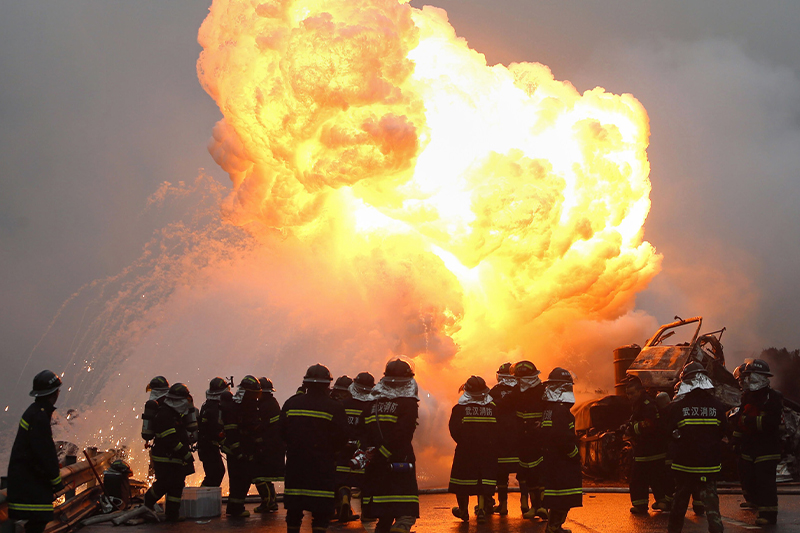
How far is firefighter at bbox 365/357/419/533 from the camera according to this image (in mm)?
8789

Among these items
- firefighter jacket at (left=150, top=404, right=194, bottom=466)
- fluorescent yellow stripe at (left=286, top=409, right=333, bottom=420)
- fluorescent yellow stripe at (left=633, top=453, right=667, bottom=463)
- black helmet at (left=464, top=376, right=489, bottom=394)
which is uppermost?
black helmet at (left=464, top=376, right=489, bottom=394)

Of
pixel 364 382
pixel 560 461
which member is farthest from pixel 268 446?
pixel 560 461

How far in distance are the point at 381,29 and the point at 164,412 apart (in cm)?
1431

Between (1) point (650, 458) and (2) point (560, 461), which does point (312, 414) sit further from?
(1) point (650, 458)

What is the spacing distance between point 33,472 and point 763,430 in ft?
34.0

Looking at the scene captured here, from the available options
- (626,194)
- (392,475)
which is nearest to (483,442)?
(392,475)

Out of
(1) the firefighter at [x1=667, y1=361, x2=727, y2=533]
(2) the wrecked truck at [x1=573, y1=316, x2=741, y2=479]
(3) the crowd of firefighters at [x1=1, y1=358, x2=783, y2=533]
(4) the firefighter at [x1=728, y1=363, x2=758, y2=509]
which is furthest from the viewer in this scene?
(2) the wrecked truck at [x1=573, y1=316, x2=741, y2=479]

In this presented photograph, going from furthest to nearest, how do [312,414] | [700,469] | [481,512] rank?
[481,512] < [700,469] < [312,414]

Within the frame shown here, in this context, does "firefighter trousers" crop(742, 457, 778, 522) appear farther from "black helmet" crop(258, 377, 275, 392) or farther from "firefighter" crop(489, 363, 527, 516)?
"black helmet" crop(258, 377, 275, 392)

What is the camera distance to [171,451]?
12.3m

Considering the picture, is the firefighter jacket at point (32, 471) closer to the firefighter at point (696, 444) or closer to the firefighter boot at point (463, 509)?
the firefighter boot at point (463, 509)

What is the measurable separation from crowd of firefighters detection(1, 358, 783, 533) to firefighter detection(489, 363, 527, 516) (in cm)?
2

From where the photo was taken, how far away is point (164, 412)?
12414 mm

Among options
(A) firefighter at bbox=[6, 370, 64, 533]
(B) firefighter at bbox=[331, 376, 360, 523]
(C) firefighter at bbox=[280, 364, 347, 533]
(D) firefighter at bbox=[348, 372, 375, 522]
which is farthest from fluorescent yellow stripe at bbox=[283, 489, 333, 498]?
(B) firefighter at bbox=[331, 376, 360, 523]
